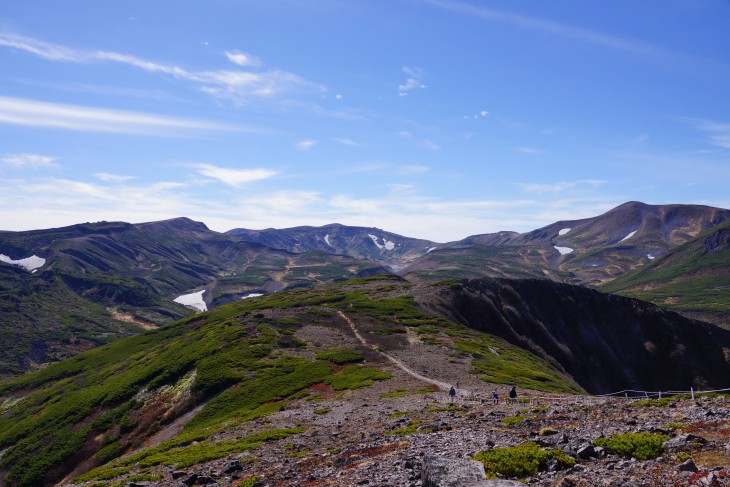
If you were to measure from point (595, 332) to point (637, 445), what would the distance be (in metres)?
142

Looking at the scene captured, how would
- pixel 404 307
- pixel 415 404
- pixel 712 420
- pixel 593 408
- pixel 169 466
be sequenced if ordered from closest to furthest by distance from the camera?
pixel 712 420
pixel 593 408
pixel 169 466
pixel 415 404
pixel 404 307

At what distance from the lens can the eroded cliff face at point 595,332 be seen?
130750 mm

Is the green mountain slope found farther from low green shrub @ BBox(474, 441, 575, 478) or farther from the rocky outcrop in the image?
low green shrub @ BBox(474, 441, 575, 478)

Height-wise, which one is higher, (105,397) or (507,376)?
(507,376)

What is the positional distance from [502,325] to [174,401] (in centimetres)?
9061

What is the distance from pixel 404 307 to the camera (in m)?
128

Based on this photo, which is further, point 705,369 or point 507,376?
point 705,369

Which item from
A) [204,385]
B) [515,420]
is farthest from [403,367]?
[515,420]

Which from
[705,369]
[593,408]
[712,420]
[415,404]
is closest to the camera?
[712,420]

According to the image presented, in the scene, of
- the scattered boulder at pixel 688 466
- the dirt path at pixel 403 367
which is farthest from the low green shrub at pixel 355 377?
the scattered boulder at pixel 688 466

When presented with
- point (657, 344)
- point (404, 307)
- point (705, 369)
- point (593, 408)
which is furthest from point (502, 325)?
point (593, 408)

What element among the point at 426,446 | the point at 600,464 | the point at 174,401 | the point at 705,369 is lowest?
the point at 705,369

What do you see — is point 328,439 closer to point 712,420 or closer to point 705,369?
point 712,420

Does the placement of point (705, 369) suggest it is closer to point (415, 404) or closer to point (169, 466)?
point (415, 404)
